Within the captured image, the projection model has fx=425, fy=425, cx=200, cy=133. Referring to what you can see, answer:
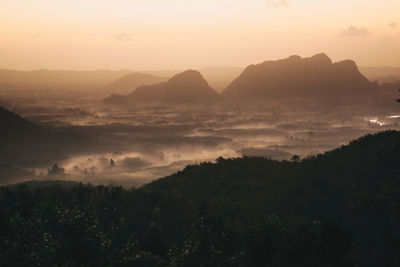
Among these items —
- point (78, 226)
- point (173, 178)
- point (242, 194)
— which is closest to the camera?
point (78, 226)

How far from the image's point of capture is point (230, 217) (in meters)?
67.1

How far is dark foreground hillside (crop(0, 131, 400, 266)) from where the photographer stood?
92.8ft

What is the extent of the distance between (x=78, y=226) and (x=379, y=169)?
64858 mm

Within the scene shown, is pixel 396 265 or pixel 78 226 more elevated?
pixel 78 226

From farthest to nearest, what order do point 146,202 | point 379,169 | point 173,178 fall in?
point 173,178
point 379,169
point 146,202

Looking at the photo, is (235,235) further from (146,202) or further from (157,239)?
(146,202)

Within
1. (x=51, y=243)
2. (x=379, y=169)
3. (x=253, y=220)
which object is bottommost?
(x=253, y=220)

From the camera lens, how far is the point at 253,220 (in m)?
67.0

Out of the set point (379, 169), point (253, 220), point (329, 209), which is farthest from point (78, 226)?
point (379, 169)

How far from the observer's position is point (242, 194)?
83625 mm

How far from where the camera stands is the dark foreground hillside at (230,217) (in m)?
28.3

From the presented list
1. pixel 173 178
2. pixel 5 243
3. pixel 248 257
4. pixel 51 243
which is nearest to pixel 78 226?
pixel 51 243

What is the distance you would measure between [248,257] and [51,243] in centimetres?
1321

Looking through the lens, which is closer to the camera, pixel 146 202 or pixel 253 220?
pixel 253 220
